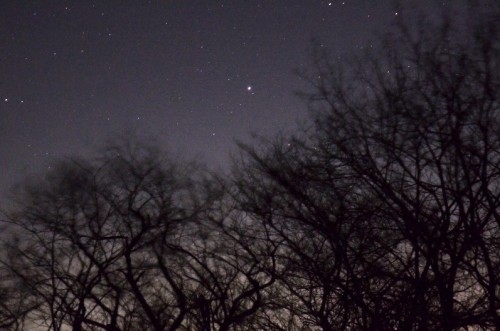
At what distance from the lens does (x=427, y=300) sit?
7.08 metres

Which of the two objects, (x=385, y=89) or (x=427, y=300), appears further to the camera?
(x=385, y=89)

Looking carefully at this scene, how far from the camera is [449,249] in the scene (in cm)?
728

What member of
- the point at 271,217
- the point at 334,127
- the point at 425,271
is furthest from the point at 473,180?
the point at 271,217

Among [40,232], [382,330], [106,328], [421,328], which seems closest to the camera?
[421,328]

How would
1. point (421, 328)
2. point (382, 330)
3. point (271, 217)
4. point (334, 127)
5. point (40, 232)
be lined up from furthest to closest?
point (40, 232), point (271, 217), point (334, 127), point (382, 330), point (421, 328)

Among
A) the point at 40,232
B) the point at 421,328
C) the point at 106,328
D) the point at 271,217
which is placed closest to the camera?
the point at 421,328

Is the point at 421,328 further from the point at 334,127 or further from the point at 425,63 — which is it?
the point at 425,63

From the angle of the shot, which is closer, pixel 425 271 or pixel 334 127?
pixel 425 271

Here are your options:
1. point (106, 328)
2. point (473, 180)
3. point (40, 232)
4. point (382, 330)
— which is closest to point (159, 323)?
point (106, 328)

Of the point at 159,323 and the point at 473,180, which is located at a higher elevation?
the point at 159,323

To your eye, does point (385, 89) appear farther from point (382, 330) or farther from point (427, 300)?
point (382, 330)

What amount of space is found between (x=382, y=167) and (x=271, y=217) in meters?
2.39

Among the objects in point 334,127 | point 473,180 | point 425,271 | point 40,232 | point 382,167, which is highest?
point 40,232

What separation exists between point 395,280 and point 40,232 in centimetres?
1050
